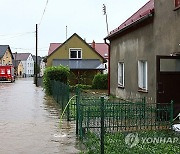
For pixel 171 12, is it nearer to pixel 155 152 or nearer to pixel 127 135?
pixel 127 135

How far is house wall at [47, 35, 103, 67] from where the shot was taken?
4462cm

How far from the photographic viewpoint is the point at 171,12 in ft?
38.8

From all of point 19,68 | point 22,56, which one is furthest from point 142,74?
point 22,56

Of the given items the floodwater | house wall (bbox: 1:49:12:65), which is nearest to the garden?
the floodwater

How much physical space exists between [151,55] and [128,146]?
7232 mm

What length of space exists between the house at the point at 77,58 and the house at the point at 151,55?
21.6 meters

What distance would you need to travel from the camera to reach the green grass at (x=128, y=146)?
686cm

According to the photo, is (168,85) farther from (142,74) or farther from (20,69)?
(20,69)

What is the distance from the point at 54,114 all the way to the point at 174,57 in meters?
5.19

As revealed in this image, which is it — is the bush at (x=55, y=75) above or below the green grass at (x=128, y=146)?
above

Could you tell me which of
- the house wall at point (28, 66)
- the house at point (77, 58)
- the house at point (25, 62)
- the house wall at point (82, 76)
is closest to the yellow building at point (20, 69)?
the house at point (25, 62)

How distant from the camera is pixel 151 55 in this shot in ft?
45.6

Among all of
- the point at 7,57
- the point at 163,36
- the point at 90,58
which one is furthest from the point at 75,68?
the point at 7,57

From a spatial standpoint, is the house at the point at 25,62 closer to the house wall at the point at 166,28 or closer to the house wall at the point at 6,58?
the house wall at the point at 6,58
